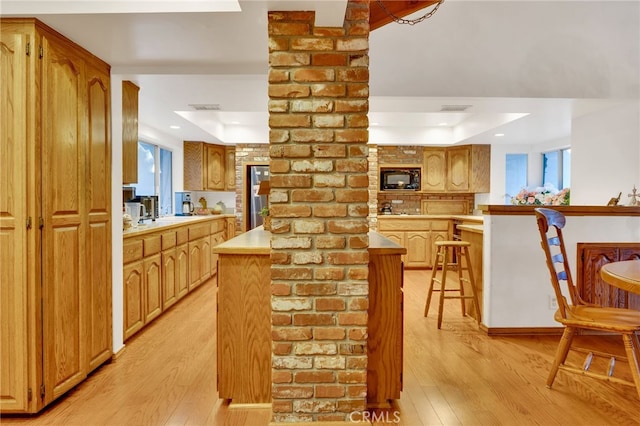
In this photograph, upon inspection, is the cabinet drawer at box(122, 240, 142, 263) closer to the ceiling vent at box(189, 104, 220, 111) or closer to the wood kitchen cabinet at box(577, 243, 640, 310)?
the ceiling vent at box(189, 104, 220, 111)

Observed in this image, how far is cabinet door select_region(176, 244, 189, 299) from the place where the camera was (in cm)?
418

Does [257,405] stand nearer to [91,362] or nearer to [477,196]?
[91,362]

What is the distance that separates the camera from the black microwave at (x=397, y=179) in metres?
6.65

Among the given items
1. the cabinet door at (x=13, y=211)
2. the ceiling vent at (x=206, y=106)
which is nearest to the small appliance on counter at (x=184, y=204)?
the ceiling vent at (x=206, y=106)

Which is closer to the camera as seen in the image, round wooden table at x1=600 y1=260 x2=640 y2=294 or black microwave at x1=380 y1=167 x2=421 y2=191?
round wooden table at x1=600 y1=260 x2=640 y2=294

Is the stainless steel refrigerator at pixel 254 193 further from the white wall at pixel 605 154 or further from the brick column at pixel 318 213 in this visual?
the brick column at pixel 318 213

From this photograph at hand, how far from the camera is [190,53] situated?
2469 millimetres

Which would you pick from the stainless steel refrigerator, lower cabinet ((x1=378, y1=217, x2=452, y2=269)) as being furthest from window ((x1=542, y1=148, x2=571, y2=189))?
the stainless steel refrigerator

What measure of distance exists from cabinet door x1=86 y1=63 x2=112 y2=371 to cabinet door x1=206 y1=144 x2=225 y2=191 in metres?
3.81

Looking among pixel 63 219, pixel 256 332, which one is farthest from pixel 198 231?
pixel 256 332

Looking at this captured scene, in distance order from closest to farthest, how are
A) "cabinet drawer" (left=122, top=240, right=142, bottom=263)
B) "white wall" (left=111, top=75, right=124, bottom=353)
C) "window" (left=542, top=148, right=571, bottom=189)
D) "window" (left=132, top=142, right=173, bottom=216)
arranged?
"white wall" (left=111, top=75, right=124, bottom=353) < "cabinet drawer" (left=122, top=240, right=142, bottom=263) < "window" (left=132, top=142, right=173, bottom=216) < "window" (left=542, top=148, right=571, bottom=189)

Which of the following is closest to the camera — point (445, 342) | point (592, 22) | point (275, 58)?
point (275, 58)

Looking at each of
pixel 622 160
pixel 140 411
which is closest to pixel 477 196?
pixel 622 160

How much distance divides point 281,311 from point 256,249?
1.28 ft
